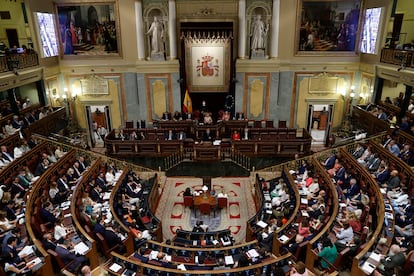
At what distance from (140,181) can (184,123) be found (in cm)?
568

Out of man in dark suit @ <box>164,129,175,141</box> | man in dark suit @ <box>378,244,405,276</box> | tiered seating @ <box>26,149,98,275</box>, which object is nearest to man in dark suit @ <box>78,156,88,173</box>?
tiered seating @ <box>26,149,98,275</box>

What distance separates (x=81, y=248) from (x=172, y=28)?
43.5ft

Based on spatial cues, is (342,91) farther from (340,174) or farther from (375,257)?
(375,257)

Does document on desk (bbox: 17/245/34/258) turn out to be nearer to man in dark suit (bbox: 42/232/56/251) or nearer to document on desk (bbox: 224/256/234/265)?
man in dark suit (bbox: 42/232/56/251)

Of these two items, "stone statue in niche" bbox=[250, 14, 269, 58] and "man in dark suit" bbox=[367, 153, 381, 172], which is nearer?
"man in dark suit" bbox=[367, 153, 381, 172]

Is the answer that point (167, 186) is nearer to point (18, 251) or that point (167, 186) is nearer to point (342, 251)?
point (18, 251)

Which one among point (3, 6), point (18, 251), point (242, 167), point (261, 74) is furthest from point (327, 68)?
point (3, 6)

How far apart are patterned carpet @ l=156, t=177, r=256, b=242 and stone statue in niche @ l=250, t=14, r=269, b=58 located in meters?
7.81

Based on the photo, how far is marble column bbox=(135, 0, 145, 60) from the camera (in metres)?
18.0

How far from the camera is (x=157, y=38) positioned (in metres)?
18.5

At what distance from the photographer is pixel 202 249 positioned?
28.9 feet

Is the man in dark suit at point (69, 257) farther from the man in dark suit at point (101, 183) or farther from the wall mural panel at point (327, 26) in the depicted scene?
the wall mural panel at point (327, 26)

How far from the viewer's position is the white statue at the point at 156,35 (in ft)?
60.1

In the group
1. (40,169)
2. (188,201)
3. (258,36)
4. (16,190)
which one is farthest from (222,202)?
(258,36)
